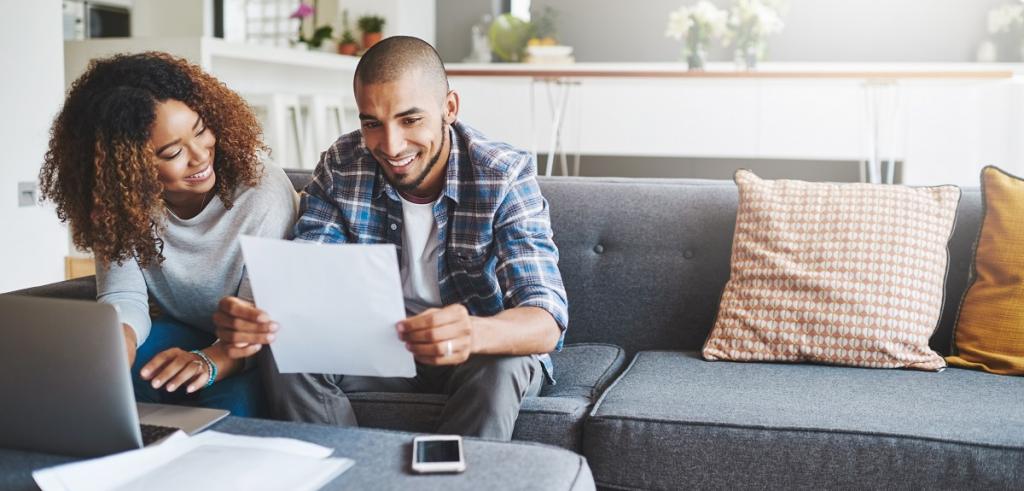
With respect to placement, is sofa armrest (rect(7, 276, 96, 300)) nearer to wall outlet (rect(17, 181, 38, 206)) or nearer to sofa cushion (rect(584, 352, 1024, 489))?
sofa cushion (rect(584, 352, 1024, 489))

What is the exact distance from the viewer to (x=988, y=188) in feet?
6.61

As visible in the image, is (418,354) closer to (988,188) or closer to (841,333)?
(841,333)

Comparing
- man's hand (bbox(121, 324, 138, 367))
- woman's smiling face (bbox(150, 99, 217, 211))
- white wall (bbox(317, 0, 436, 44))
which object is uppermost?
white wall (bbox(317, 0, 436, 44))

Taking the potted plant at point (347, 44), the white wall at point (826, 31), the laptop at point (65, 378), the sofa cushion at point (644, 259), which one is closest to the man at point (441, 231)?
the laptop at point (65, 378)

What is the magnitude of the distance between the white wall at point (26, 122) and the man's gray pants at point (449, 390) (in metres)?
2.48

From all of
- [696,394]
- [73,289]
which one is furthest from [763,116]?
[73,289]

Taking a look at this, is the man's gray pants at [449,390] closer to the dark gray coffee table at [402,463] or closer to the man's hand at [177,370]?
the man's hand at [177,370]

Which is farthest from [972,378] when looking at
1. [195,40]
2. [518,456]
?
[195,40]

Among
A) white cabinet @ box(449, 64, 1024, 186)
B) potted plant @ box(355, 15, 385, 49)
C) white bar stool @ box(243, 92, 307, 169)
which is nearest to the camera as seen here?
white bar stool @ box(243, 92, 307, 169)

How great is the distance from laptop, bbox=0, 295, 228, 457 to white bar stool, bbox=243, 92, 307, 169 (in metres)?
3.41

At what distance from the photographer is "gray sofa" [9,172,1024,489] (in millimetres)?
1562

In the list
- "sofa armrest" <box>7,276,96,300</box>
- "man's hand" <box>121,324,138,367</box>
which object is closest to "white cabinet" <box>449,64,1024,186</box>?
"sofa armrest" <box>7,276,96,300</box>

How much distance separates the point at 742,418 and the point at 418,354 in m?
0.58

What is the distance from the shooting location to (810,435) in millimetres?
1586
